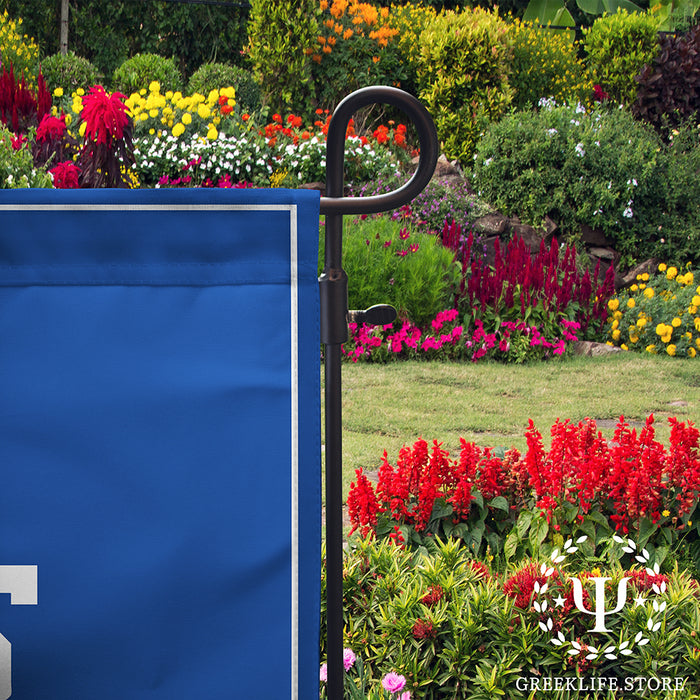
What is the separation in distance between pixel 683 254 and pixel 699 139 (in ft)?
8.56

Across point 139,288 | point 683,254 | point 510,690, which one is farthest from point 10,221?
point 683,254

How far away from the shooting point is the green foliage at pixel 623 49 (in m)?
11.1

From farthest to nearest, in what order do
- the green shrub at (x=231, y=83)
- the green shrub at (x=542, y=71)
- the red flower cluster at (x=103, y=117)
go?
1. the green shrub at (x=542, y=71)
2. the green shrub at (x=231, y=83)
3. the red flower cluster at (x=103, y=117)

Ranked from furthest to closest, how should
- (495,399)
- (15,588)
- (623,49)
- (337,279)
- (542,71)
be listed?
1. (542,71)
2. (623,49)
3. (495,399)
4. (337,279)
5. (15,588)

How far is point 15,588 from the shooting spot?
995 mm

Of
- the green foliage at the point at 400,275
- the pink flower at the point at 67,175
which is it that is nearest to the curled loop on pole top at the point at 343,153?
the pink flower at the point at 67,175

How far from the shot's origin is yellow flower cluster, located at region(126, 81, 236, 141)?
8797 millimetres

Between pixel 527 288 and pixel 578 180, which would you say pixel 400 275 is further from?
pixel 578 180

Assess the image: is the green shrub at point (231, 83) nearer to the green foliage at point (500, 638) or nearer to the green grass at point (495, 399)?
the green grass at point (495, 399)

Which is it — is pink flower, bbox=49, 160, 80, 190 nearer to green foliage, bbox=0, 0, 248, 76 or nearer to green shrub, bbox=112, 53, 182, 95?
green shrub, bbox=112, 53, 182, 95

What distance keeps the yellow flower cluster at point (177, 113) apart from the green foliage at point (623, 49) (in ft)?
19.1

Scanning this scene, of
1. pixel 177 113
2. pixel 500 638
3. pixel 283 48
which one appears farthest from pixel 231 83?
pixel 500 638

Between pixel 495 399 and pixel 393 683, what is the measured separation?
11.7 feet

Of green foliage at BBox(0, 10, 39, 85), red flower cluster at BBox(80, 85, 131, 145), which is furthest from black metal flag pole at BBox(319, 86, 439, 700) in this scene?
green foliage at BBox(0, 10, 39, 85)
